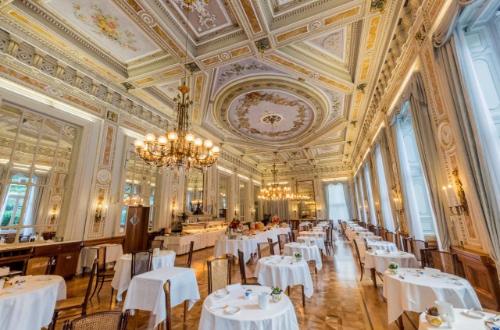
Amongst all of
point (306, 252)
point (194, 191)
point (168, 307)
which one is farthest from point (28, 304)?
point (194, 191)

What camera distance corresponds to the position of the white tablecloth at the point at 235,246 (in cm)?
665

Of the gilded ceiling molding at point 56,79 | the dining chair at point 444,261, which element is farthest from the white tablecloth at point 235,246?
the gilded ceiling molding at point 56,79

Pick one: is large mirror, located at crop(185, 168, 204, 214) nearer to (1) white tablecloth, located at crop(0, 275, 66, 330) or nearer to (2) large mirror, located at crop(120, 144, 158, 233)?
(2) large mirror, located at crop(120, 144, 158, 233)

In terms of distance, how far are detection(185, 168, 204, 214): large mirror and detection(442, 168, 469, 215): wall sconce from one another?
864 cm

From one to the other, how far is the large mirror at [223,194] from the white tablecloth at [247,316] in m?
10.8

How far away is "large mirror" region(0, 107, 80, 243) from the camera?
15.6 feet

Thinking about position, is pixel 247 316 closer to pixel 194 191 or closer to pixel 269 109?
pixel 269 109

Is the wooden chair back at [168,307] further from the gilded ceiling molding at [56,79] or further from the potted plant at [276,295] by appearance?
the gilded ceiling molding at [56,79]

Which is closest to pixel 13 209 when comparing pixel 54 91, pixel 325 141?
pixel 54 91

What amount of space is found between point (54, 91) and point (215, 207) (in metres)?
8.15

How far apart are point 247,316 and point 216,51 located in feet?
17.0

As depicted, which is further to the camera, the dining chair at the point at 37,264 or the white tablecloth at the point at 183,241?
the white tablecloth at the point at 183,241

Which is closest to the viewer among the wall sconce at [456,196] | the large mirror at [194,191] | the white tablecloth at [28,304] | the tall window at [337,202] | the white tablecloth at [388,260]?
the white tablecloth at [28,304]

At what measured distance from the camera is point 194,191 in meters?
10.6
